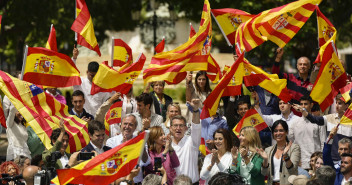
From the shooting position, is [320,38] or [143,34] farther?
[143,34]

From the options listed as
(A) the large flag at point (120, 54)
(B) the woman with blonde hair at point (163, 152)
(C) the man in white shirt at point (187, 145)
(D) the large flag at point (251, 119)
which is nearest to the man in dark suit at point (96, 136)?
(B) the woman with blonde hair at point (163, 152)

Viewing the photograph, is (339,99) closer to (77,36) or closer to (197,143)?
(197,143)

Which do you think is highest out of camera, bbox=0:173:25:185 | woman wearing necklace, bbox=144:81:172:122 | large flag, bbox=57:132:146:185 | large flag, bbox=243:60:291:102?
large flag, bbox=243:60:291:102

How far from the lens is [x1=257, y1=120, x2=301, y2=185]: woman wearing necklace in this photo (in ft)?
35.1

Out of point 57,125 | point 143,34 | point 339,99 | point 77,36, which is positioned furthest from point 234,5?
point 143,34

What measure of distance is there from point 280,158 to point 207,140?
1.02 m

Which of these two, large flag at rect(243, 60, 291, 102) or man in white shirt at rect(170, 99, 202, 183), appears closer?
man in white shirt at rect(170, 99, 202, 183)

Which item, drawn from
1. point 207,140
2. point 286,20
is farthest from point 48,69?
point 286,20

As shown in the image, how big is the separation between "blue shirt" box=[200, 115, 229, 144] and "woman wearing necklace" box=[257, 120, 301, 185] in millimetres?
1510

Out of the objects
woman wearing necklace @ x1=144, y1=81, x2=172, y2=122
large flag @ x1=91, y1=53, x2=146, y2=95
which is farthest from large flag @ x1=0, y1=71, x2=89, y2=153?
woman wearing necklace @ x1=144, y1=81, x2=172, y2=122

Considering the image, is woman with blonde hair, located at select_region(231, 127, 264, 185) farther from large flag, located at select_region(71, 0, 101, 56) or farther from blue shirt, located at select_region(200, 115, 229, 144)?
large flag, located at select_region(71, 0, 101, 56)

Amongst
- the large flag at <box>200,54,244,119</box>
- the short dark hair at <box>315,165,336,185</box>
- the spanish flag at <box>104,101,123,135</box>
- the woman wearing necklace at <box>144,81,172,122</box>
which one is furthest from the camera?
the woman wearing necklace at <box>144,81,172,122</box>

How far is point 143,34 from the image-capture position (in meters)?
42.4

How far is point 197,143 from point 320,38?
337cm
